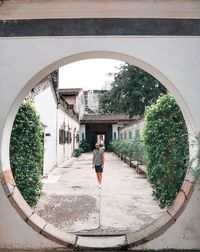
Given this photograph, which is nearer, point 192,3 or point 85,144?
point 192,3

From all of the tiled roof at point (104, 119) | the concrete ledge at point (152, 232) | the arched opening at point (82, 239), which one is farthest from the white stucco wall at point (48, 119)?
the tiled roof at point (104, 119)

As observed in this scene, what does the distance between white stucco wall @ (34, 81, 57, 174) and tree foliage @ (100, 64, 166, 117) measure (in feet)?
38.7

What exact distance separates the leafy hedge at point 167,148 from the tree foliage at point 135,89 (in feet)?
67.7

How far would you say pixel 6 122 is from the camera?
4.36 meters

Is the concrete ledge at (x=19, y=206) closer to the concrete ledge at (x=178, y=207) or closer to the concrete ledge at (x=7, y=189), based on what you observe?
the concrete ledge at (x=7, y=189)

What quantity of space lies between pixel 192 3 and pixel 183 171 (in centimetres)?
282

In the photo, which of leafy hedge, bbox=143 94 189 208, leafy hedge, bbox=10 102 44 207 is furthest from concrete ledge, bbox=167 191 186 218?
leafy hedge, bbox=10 102 44 207

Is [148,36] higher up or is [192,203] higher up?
[148,36]

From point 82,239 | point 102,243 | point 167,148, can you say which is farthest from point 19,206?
point 167,148

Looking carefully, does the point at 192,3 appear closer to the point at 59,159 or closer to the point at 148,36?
the point at 148,36

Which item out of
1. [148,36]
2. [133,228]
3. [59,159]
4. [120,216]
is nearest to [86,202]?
[120,216]

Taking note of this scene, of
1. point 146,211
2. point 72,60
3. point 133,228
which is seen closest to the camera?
point 72,60

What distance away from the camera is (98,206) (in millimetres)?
7547

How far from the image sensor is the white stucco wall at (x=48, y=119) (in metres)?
12.4
